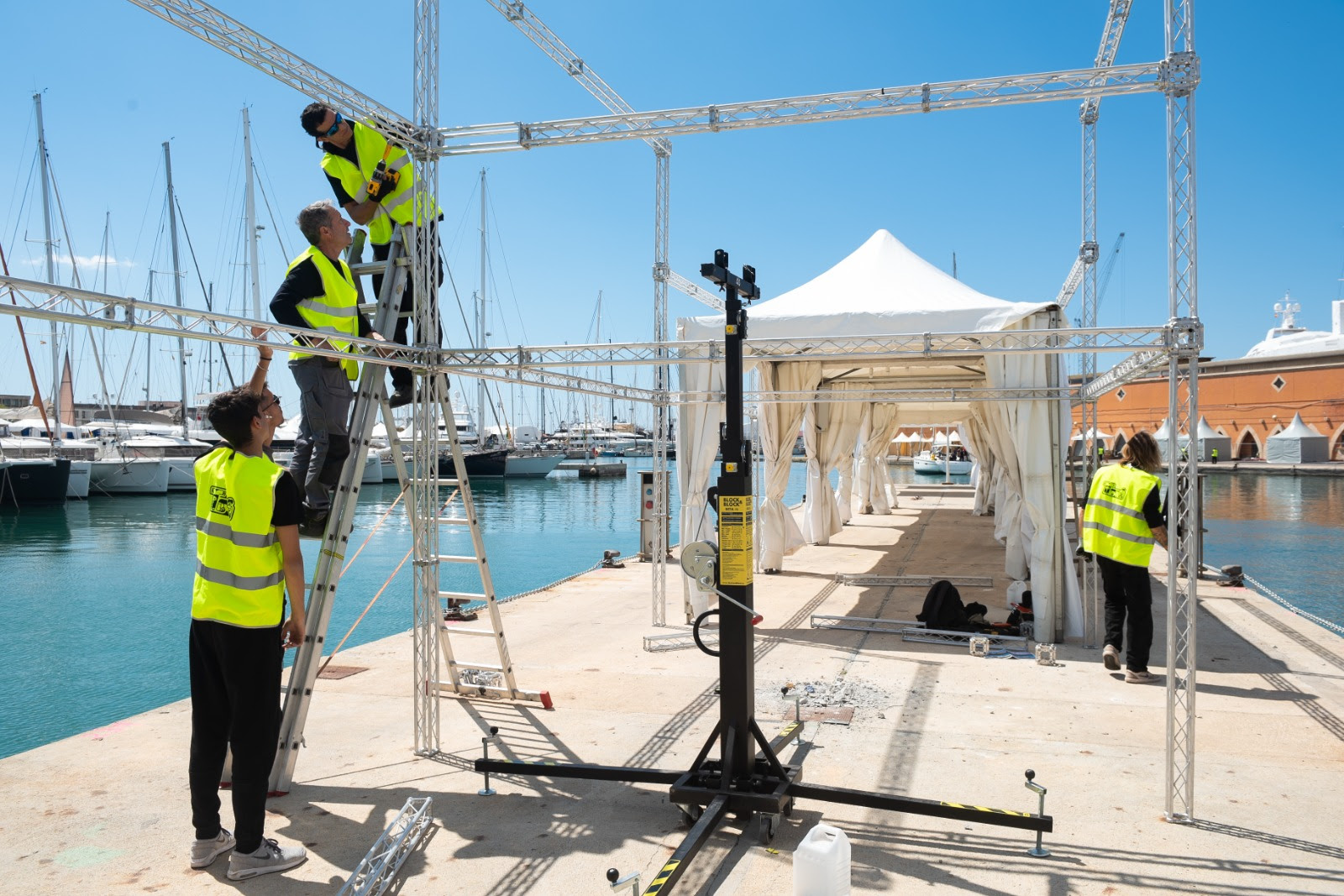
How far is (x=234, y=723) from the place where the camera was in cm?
366

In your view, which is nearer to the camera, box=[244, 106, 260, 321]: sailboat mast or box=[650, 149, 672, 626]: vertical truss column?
Answer: box=[650, 149, 672, 626]: vertical truss column

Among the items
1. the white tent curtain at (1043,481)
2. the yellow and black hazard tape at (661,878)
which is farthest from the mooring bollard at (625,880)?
the white tent curtain at (1043,481)

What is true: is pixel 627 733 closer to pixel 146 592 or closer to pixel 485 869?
pixel 485 869

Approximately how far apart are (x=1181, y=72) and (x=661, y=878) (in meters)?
4.84

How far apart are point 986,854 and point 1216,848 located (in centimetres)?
106

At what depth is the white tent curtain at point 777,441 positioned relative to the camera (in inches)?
474

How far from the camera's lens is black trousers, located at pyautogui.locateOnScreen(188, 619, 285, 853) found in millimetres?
3637

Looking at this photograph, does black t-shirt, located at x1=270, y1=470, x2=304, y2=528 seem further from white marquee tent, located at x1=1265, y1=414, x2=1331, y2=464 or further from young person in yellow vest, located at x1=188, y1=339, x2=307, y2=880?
white marquee tent, located at x1=1265, y1=414, x2=1331, y2=464

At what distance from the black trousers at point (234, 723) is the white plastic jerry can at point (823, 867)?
225cm

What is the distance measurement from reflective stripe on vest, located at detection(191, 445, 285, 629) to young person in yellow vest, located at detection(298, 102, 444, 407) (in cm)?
157

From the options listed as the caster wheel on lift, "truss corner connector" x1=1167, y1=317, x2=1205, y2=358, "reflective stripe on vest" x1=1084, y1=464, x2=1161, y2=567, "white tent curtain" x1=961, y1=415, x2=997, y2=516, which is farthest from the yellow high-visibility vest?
"white tent curtain" x1=961, y1=415, x2=997, y2=516

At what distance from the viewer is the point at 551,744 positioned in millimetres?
5363

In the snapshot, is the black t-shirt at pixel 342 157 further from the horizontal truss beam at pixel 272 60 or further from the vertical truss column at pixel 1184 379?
the vertical truss column at pixel 1184 379

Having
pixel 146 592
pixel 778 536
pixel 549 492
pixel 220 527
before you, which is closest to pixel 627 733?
pixel 220 527
